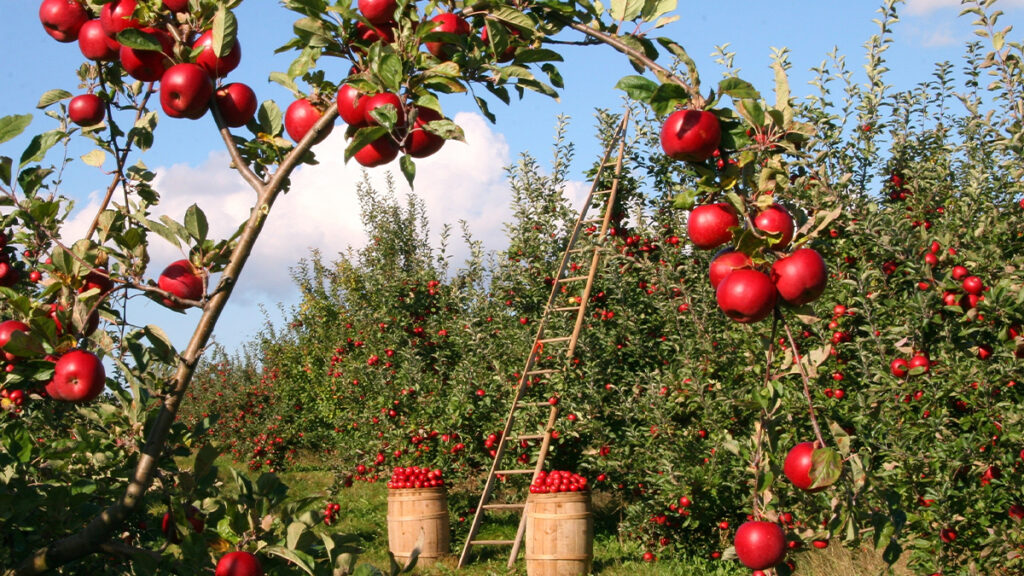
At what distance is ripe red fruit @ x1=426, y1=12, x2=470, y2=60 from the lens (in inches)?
46.7

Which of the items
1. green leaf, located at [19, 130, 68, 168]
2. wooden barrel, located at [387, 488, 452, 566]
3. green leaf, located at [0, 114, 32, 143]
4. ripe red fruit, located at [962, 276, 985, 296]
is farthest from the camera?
wooden barrel, located at [387, 488, 452, 566]

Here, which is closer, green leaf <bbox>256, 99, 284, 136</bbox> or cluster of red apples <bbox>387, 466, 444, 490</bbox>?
green leaf <bbox>256, 99, 284, 136</bbox>

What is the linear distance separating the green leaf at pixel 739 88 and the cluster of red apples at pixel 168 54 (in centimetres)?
73

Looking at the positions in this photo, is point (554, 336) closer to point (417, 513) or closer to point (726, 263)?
point (417, 513)

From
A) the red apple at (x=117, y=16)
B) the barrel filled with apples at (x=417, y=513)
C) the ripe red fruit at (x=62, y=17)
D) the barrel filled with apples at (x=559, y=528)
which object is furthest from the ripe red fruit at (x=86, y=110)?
the barrel filled with apples at (x=417, y=513)

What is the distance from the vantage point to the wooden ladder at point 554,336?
661cm

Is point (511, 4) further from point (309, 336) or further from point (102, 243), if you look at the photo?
point (309, 336)

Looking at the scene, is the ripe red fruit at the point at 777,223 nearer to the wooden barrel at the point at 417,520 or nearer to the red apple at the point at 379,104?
the red apple at the point at 379,104

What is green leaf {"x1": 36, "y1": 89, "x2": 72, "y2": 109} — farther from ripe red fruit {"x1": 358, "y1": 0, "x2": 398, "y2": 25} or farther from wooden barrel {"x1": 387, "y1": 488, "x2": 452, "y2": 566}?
wooden barrel {"x1": 387, "y1": 488, "x2": 452, "y2": 566}

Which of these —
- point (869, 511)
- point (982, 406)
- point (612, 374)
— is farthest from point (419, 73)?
point (612, 374)

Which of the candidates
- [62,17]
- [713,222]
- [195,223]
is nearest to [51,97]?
[62,17]

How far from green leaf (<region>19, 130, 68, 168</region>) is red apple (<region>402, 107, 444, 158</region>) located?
71 centimetres

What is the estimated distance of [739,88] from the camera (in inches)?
45.5

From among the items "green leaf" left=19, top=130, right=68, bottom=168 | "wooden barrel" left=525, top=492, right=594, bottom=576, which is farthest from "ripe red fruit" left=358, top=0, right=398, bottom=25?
"wooden barrel" left=525, top=492, right=594, bottom=576
